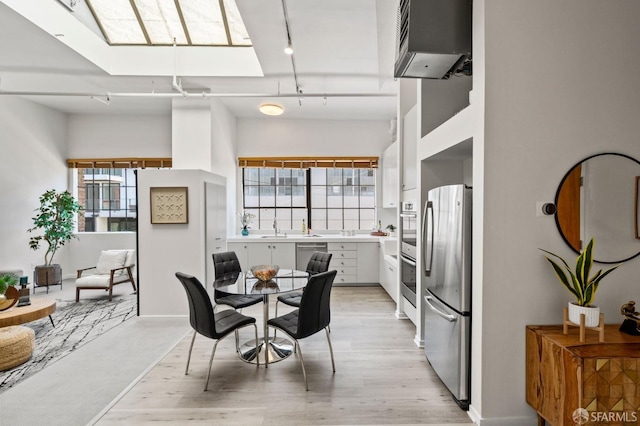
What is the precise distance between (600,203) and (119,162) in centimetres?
723

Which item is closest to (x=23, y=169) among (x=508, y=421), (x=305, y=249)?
(x=305, y=249)

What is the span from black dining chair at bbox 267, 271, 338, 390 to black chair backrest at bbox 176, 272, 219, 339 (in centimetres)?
52

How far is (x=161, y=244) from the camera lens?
407cm

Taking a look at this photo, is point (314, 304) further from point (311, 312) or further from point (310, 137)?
point (310, 137)

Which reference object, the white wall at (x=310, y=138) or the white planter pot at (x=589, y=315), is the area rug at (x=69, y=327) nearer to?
the white wall at (x=310, y=138)

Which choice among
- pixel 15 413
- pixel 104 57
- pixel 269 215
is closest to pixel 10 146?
pixel 104 57

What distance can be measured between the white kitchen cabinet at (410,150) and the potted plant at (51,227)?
18.9ft

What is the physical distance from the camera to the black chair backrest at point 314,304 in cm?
245

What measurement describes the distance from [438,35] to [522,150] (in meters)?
0.99

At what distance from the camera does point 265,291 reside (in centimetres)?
272

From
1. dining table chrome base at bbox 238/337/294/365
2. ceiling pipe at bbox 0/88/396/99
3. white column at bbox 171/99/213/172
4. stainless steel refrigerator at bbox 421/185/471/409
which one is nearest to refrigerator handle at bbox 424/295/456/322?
stainless steel refrigerator at bbox 421/185/471/409

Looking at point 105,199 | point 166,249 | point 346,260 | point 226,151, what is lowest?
point 346,260

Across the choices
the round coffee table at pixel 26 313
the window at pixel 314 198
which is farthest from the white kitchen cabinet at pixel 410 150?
the round coffee table at pixel 26 313

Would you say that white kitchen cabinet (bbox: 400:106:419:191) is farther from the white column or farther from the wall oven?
the white column
